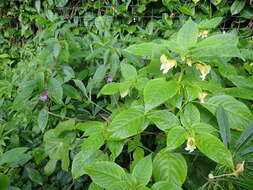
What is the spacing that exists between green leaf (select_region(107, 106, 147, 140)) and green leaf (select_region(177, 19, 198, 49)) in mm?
204

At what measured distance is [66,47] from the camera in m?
1.06

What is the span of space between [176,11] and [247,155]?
1.89 metres

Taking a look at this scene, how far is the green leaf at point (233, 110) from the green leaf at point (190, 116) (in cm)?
3

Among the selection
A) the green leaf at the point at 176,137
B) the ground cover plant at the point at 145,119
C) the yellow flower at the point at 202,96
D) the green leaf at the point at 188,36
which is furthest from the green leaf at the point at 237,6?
the green leaf at the point at 176,137

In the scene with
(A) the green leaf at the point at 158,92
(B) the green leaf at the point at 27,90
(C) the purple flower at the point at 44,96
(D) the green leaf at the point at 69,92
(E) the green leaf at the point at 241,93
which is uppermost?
(A) the green leaf at the point at 158,92

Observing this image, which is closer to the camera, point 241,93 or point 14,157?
point 241,93

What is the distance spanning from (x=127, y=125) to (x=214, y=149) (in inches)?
7.3

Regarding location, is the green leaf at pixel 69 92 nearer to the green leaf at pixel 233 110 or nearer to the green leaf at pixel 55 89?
the green leaf at pixel 55 89

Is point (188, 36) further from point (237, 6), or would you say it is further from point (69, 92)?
point (237, 6)

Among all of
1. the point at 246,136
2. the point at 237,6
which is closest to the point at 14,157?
the point at 246,136

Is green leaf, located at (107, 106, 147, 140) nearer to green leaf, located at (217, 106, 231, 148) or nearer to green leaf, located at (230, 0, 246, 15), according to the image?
green leaf, located at (217, 106, 231, 148)

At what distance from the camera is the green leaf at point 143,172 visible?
54 cm

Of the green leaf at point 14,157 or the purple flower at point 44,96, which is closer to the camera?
the green leaf at point 14,157

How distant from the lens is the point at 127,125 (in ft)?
1.88
